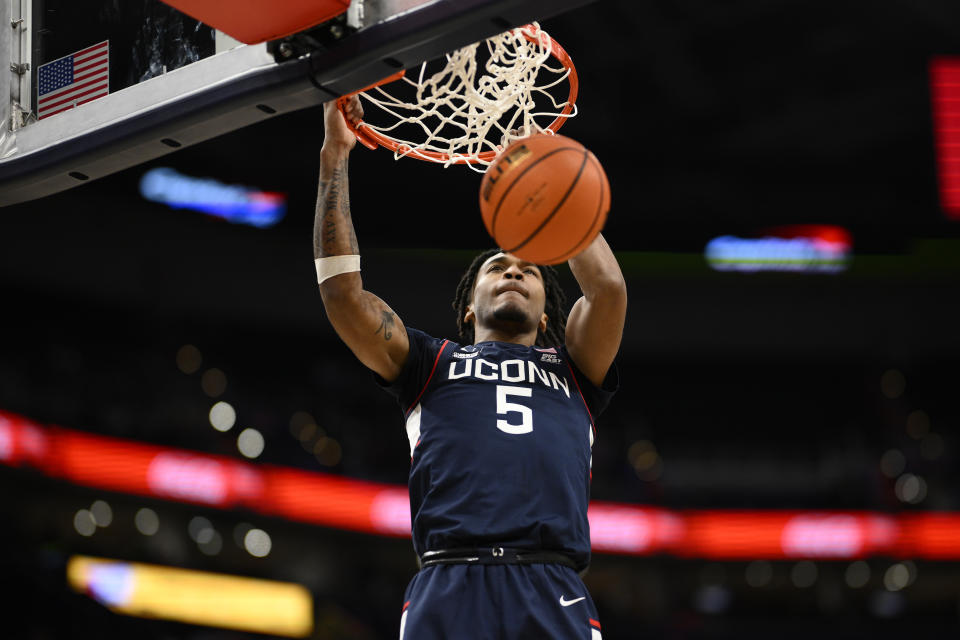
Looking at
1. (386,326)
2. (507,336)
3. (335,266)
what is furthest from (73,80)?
(507,336)

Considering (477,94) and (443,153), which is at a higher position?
(477,94)

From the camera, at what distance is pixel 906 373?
17.5 meters

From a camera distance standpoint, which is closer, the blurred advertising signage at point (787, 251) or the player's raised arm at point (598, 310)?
the player's raised arm at point (598, 310)

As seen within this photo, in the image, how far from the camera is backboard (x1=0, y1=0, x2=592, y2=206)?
2.73m

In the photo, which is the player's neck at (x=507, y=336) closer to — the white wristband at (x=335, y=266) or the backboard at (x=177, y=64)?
the white wristband at (x=335, y=266)

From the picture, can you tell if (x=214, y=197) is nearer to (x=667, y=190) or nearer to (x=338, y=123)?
(x=667, y=190)

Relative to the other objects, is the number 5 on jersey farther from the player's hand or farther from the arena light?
the arena light

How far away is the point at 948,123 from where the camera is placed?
330 inches

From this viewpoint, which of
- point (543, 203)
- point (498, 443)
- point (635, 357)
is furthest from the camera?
point (635, 357)

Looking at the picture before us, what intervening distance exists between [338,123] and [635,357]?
15.0 metres

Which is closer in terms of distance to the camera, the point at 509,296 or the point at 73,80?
the point at 73,80

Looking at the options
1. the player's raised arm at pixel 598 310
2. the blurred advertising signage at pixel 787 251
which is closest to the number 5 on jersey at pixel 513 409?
the player's raised arm at pixel 598 310

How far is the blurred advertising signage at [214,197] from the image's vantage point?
45.1 feet

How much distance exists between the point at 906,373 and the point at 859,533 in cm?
334
